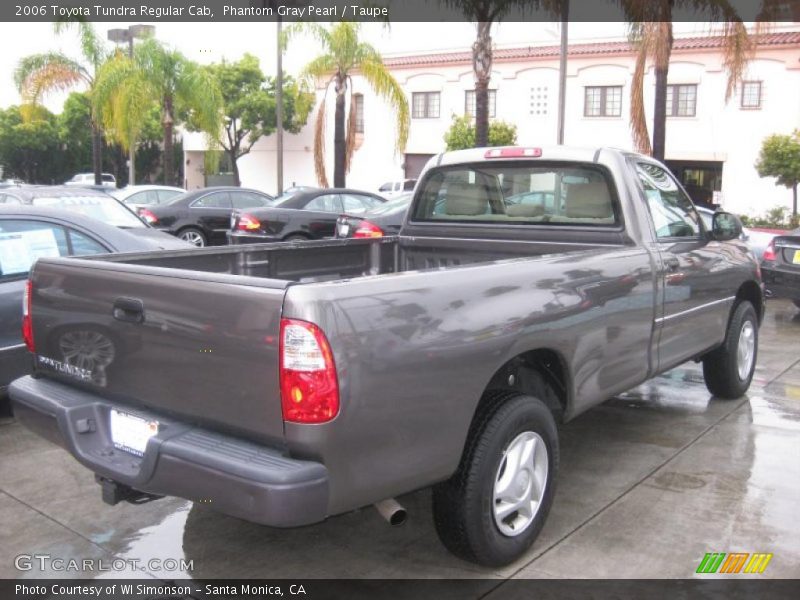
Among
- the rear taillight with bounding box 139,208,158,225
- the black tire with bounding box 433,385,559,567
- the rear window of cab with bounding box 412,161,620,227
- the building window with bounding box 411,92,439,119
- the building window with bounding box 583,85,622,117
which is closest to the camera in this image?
the black tire with bounding box 433,385,559,567

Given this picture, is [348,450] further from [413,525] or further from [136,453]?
[413,525]

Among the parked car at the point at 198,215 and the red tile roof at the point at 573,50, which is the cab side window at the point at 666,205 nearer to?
the parked car at the point at 198,215

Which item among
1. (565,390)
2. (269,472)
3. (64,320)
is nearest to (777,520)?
(565,390)

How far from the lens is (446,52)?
33.2 metres

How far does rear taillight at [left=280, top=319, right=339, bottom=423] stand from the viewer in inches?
105

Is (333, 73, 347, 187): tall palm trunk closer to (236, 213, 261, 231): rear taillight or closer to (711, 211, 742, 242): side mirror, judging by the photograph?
(236, 213, 261, 231): rear taillight

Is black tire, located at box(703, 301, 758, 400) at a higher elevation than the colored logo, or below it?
higher

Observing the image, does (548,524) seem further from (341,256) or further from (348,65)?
(348,65)

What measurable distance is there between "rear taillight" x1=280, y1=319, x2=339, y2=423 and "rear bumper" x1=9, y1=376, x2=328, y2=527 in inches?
7.1

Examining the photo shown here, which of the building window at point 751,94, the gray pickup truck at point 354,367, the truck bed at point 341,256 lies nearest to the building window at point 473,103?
the building window at point 751,94

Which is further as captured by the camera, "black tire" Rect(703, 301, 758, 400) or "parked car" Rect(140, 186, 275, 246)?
"parked car" Rect(140, 186, 275, 246)

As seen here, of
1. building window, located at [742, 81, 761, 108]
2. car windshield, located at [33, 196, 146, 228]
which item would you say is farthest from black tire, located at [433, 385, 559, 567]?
building window, located at [742, 81, 761, 108]

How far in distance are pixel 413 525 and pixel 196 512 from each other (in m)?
1.14

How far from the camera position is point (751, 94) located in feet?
88.8
